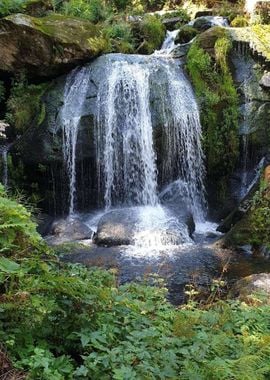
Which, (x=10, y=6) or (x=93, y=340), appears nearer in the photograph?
(x=93, y=340)

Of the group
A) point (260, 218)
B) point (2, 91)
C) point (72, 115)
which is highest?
point (2, 91)

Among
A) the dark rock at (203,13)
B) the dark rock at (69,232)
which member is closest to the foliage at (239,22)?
the dark rock at (203,13)

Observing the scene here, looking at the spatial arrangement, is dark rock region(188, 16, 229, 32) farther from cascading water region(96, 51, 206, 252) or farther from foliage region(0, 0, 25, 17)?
foliage region(0, 0, 25, 17)

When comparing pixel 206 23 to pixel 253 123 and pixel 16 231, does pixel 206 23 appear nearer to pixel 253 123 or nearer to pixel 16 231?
pixel 253 123

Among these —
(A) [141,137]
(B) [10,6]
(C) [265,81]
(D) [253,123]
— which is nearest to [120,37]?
(B) [10,6]

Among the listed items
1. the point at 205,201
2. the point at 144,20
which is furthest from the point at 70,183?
the point at 144,20

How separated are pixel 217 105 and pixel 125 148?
9.10 feet

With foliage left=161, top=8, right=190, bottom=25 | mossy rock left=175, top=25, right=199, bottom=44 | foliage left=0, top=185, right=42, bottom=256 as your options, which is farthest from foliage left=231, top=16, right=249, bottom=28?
foliage left=0, top=185, right=42, bottom=256

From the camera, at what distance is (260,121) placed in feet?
39.4

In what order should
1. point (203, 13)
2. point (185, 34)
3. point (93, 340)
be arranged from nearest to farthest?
point (93, 340)
point (185, 34)
point (203, 13)

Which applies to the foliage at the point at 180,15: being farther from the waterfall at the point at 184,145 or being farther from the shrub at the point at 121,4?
the waterfall at the point at 184,145

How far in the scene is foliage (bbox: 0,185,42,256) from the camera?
2.83 m

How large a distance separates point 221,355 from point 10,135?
1034 centimetres

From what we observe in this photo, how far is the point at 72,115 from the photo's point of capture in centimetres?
1165
